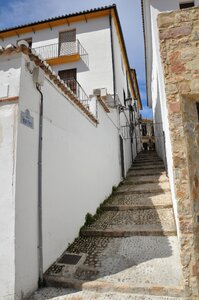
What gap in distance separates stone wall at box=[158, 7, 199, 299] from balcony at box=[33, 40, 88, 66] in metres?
8.99

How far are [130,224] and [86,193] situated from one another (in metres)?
1.42

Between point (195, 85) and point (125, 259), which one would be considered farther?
point (125, 259)

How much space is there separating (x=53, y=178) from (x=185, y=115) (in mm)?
2554

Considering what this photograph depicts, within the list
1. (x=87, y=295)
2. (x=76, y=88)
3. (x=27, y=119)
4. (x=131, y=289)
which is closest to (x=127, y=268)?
(x=131, y=289)

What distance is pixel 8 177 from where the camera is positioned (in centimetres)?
294

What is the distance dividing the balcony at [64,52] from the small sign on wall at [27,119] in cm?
908

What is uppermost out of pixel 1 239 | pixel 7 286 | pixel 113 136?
pixel 113 136

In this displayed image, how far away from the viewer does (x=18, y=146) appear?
9.91 feet

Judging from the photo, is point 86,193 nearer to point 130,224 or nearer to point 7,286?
point 130,224

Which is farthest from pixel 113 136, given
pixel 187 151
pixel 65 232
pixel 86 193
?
pixel 187 151

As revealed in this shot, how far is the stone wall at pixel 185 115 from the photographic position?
9.51ft

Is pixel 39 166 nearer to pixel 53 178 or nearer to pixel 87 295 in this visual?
pixel 53 178

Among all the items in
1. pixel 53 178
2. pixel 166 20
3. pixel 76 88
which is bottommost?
pixel 53 178

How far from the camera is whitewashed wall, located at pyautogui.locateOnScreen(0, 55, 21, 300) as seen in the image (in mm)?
2742
